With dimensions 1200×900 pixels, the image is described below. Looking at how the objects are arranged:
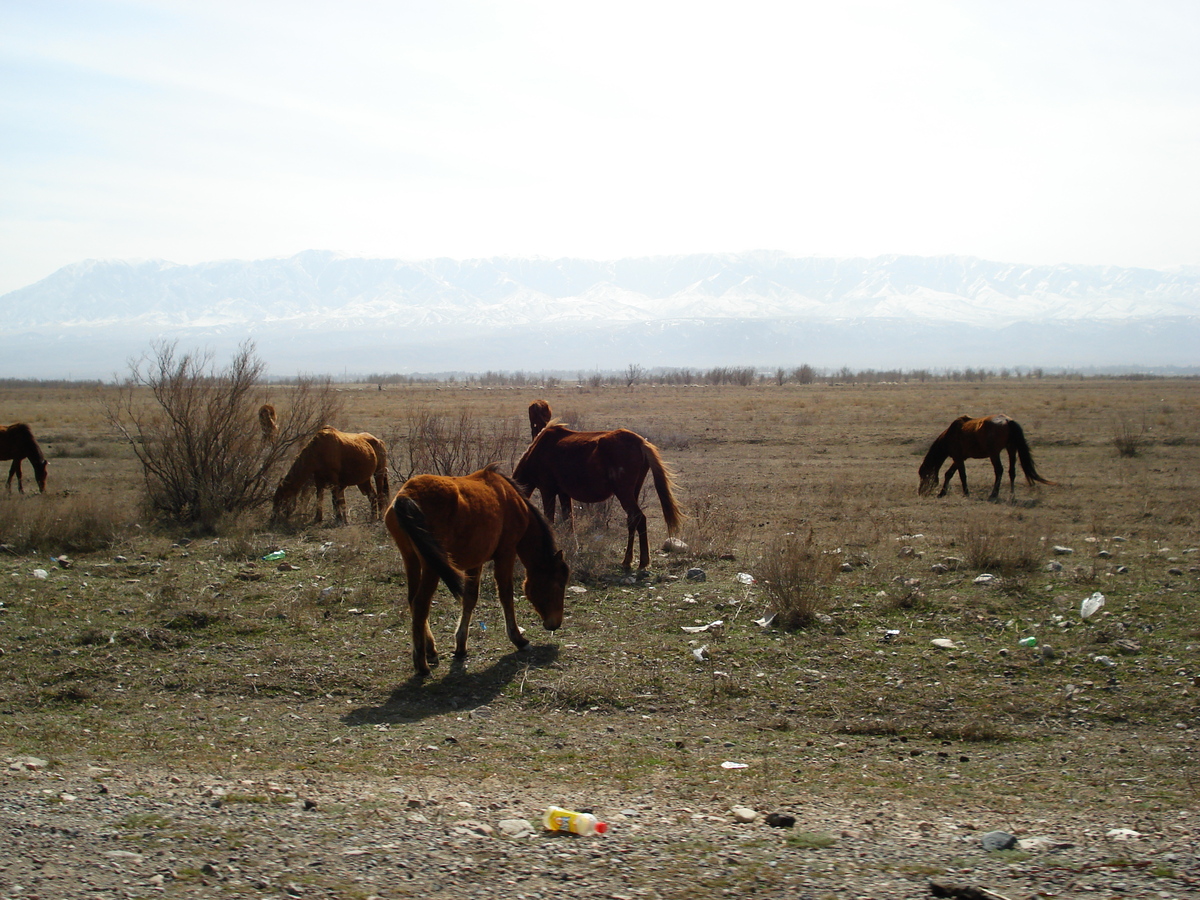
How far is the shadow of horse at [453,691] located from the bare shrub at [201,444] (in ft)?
21.9

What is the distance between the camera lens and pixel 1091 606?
7109 mm

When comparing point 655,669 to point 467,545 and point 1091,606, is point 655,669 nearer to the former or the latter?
point 467,545

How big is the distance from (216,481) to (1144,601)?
1131cm

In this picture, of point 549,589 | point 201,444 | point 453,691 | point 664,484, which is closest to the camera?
point 453,691

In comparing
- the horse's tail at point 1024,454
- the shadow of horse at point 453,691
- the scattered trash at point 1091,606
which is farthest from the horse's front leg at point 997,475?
the shadow of horse at point 453,691

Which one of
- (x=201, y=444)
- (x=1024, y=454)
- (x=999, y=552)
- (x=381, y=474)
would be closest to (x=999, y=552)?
(x=999, y=552)

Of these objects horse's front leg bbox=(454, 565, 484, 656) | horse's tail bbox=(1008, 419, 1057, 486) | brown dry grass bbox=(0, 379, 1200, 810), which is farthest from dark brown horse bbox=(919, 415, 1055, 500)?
horse's front leg bbox=(454, 565, 484, 656)

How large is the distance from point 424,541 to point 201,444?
25.0ft

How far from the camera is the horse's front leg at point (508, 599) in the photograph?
6.53 meters

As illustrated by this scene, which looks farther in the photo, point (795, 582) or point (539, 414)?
point (539, 414)

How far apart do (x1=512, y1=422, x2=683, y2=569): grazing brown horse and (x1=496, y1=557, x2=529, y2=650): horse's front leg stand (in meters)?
2.98

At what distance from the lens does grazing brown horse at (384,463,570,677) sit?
5.70m

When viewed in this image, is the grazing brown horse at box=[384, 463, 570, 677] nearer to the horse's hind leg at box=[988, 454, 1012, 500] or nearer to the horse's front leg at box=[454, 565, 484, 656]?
the horse's front leg at box=[454, 565, 484, 656]

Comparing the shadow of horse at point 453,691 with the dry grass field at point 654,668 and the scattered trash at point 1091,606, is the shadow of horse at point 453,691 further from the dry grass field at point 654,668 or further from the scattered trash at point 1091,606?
the scattered trash at point 1091,606
